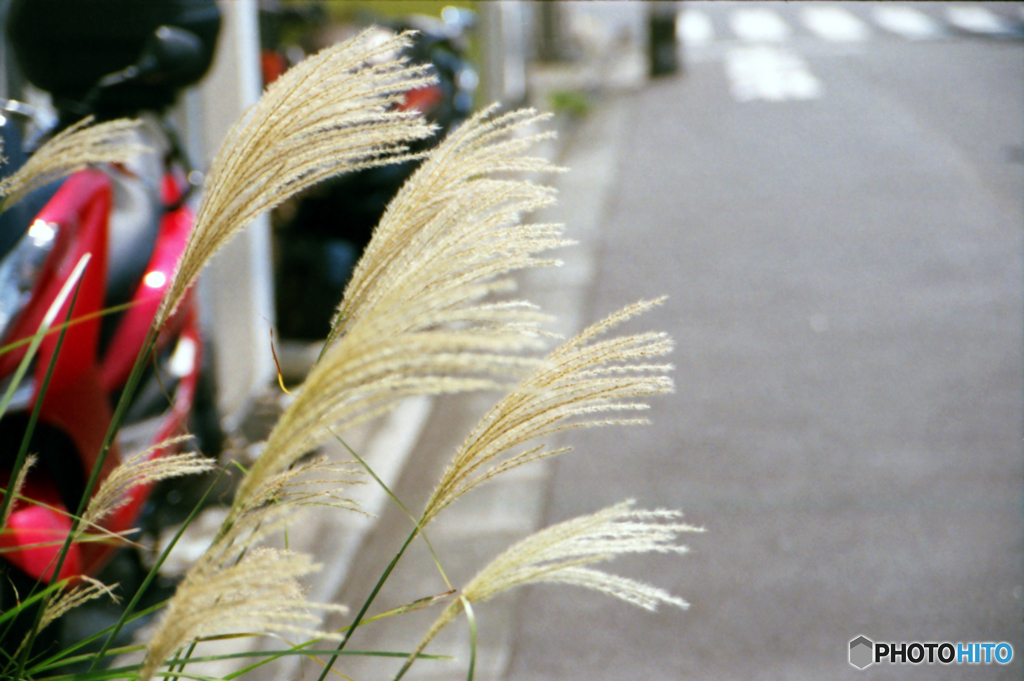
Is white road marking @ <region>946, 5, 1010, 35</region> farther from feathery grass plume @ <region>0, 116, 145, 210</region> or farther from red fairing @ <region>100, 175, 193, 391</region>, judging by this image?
feathery grass plume @ <region>0, 116, 145, 210</region>

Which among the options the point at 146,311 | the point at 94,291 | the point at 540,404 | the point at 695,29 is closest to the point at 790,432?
the point at 146,311

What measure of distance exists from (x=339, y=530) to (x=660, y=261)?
3330 millimetres

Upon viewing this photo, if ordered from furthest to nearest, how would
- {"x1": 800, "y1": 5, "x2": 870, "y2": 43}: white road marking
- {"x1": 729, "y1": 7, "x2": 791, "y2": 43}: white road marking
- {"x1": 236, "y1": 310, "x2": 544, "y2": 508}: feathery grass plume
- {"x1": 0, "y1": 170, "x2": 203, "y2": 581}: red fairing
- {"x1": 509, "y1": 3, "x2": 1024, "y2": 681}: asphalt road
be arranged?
1. {"x1": 729, "y1": 7, "x2": 791, "y2": 43}: white road marking
2. {"x1": 800, "y1": 5, "x2": 870, "y2": 43}: white road marking
3. {"x1": 509, "y1": 3, "x2": 1024, "y2": 681}: asphalt road
4. {"x1": 0, "y1": 170, "x2": 203, "y2": 581}: red fairing
5. {"x1": 236, "y1": 310, "x2": 544, "y2": 508}: feathery grass plume

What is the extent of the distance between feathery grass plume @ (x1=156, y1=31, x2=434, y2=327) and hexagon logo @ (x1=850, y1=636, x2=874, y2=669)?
1963 mm

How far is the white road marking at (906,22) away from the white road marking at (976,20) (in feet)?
0.97

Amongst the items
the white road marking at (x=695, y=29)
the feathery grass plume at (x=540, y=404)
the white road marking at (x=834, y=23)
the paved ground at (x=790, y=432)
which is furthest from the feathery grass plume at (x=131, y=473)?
the white road marking at (x=834, y=23)

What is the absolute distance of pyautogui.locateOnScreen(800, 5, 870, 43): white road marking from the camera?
17.1 metres

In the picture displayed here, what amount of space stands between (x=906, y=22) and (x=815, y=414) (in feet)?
54.5

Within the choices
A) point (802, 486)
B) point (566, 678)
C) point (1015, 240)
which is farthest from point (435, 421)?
point (1015, 240)

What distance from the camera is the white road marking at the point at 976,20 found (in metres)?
15.2

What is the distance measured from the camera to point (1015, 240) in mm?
5945

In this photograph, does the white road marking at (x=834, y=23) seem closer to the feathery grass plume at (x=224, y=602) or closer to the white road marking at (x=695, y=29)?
the white road marking at (x=695, y=29)

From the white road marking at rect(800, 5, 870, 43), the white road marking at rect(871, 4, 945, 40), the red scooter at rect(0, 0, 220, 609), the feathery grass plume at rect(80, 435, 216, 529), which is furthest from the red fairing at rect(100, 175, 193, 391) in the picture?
the white road marking at rect(800, 5, 870, 43)

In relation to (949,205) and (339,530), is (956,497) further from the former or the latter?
(949,205)
